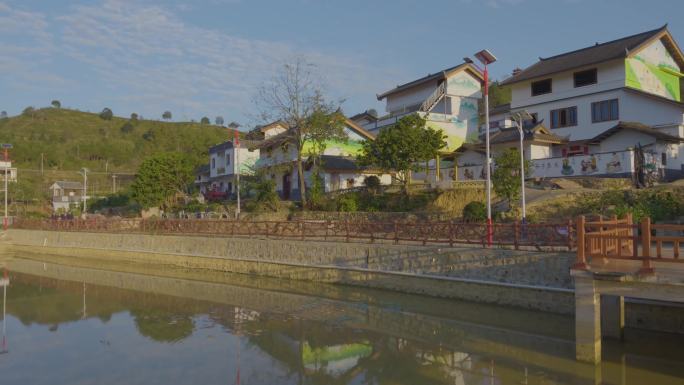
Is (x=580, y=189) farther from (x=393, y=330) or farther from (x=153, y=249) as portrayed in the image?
(x=153, y=249)

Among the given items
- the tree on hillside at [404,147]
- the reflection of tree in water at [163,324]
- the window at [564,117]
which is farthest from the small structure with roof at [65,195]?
the window at [564,117]

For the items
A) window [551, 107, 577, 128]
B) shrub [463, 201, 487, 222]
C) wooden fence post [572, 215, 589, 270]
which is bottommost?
wooden fence post [572, 215, 589, 270]

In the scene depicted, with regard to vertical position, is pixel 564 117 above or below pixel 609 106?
below

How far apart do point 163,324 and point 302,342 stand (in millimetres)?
5595

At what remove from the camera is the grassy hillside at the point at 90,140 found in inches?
3492

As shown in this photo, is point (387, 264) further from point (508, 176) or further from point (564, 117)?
point (564, 117)

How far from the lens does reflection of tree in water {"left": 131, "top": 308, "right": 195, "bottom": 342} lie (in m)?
15.7

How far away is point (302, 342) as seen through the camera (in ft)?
47.4

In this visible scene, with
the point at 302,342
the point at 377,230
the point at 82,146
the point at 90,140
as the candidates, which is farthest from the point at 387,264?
the point at 90,140

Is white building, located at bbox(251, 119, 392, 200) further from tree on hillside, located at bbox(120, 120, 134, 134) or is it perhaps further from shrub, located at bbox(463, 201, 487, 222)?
tree on hillside, located at bbox(120, 120, 134, 134)

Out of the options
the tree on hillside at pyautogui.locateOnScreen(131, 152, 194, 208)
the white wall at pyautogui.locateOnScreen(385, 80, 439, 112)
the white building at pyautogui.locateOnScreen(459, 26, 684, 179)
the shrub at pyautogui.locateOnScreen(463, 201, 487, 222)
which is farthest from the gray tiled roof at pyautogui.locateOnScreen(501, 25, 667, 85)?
the tree on hillside at pyautogui.locateOnScreen(131, 152, 194, 208)

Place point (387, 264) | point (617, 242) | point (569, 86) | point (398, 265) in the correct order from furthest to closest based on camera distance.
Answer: point (569, 86), point (387, 264), point (398, 265), point (617, 242)

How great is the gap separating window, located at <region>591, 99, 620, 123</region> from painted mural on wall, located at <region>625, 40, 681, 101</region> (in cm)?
168

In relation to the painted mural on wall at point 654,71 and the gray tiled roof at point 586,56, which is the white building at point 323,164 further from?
the painted mural on wall at point 654,71
